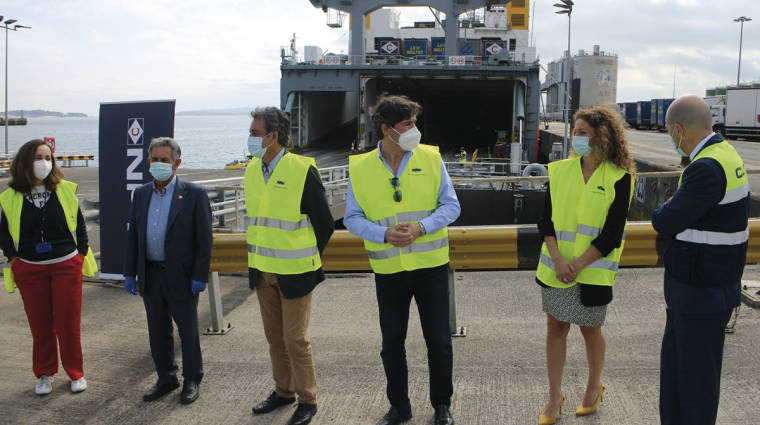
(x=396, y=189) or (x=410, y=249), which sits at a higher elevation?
(x=396, y=189)

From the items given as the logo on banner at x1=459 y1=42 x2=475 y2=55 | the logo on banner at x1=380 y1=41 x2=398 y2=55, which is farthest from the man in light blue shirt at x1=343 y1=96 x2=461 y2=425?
the logo on banner at x1=459 y1=42 x2=475 y2=55

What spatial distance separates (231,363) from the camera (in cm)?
474

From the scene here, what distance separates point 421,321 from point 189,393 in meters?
1.70

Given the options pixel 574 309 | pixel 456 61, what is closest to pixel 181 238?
pixel 574 309

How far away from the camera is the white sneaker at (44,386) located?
4.30 m

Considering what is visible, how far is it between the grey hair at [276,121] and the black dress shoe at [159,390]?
1.88 metres

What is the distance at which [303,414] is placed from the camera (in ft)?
12.5

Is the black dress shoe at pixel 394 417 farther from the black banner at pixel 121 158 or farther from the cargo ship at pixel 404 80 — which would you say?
the cargo ship at pixel 404 80

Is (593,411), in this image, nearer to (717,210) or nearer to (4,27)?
(717,210)

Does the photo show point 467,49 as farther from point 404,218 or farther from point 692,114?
A: point 692,114

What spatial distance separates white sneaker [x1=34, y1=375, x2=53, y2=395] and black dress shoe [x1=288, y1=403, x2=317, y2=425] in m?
1.87

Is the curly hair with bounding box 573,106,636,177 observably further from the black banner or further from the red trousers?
the black banner

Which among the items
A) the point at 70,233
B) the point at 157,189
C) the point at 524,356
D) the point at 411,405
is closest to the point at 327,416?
the point at 411,405

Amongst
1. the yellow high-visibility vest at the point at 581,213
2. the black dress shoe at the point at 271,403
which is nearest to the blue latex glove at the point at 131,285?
the black dress shoe at the point at 271,403
